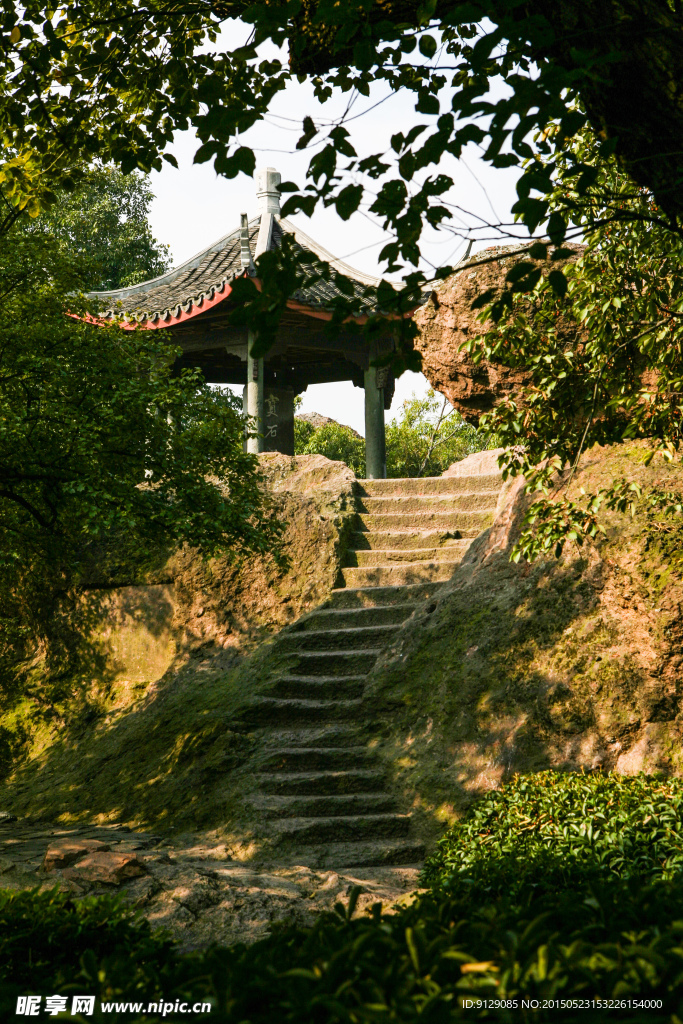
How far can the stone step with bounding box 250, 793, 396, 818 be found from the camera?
7.09 m

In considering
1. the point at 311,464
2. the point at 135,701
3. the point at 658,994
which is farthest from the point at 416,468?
the point at 658,994

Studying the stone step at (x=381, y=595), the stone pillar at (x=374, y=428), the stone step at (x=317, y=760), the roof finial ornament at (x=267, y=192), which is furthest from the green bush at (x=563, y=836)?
the roof finial ornament at (x=267, y=192)

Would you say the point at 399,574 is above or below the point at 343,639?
above

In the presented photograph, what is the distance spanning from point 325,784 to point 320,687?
1.30 meters

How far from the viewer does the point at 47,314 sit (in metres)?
7.77

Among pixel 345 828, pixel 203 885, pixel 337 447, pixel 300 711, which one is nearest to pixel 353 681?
pixel 300 711

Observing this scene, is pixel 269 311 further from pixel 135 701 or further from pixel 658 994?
pixel 135 701

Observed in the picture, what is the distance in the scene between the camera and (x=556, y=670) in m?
6.59

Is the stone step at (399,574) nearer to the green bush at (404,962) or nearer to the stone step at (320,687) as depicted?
the stone step at (320,687)

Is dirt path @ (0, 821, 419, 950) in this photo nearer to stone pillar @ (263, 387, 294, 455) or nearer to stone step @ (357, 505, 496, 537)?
stone step @ (357, 505, 496, 537)

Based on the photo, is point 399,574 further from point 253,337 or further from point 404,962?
point 404,962

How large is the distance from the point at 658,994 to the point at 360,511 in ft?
31.7

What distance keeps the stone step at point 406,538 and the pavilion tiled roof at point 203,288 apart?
3.51 metres

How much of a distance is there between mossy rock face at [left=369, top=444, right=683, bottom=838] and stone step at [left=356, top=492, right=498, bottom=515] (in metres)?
3.31
